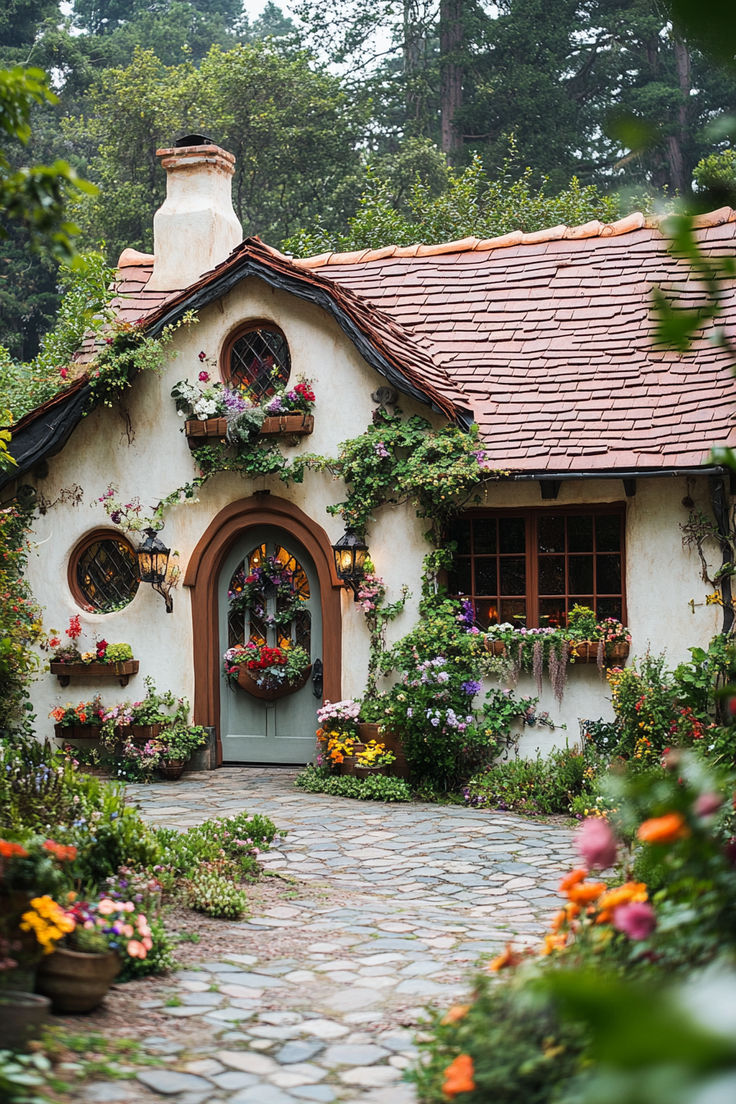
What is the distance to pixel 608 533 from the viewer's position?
10406 mm

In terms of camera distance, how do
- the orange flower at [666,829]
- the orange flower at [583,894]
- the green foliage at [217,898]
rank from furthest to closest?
the green foliage at [217,898] < the orange flower at [583,894] < the orange flower at [666,829]

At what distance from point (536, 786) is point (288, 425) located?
395cm

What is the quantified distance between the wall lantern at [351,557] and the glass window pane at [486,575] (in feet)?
3.48

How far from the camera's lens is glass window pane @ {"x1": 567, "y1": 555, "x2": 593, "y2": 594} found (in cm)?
1046

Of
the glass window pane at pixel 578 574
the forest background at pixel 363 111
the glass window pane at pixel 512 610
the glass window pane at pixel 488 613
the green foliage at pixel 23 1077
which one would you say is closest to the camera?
the green foliage at pixel 23 1077

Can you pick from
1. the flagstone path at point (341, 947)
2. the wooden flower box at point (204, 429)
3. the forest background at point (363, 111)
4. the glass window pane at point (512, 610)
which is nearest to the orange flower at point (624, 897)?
the flagstone path at point (341, 947)

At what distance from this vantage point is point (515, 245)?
12805 millimetres

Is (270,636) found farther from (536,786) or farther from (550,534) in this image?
(536,786)

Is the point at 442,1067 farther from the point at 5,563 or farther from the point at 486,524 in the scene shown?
the point at 5,563

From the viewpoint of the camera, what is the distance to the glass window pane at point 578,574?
1046cm

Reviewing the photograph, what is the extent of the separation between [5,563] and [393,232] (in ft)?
29.4

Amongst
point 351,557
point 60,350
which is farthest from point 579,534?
point 60,350

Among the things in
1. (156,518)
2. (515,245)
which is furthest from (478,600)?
(515,245)

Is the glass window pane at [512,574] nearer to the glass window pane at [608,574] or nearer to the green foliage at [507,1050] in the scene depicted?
the glass window pane at [608,574]
